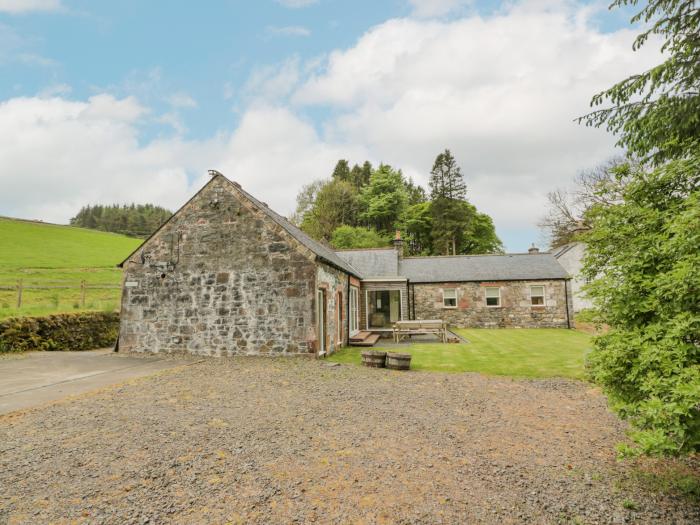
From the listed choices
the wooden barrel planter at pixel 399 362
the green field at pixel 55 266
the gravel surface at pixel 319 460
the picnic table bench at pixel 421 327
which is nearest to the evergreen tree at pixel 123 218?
the green field at pixel 55 266

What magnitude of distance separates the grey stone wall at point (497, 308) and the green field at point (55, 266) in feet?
57.0

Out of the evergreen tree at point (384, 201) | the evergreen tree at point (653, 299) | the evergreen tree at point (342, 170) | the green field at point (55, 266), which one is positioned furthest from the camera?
the evergreen tree at point (342, 170)

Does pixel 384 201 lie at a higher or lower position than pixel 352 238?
higher

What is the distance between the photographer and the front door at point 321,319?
1293 centimetres

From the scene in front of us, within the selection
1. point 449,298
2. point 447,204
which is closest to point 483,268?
point 449,298

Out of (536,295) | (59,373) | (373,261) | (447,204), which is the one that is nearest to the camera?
(59,373)

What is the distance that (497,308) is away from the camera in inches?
945

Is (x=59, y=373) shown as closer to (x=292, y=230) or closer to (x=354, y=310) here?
(x=292, y=230)

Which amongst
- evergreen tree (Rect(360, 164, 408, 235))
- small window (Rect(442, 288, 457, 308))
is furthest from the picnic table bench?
evergreen tree (Rect(360, 164, 408, 235))

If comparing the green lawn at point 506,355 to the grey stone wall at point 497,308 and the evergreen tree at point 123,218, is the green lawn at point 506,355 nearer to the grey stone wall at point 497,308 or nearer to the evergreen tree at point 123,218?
the grey stone wall at point 497,308

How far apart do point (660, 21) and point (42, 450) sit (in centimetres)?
1342

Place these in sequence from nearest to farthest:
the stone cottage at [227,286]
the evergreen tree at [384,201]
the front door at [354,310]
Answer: the stone cottage at [227,286]
the front door at [354,310]
the evergreen tree at [384,201]

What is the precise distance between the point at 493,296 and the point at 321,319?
14.5m

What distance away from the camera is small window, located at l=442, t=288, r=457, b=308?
24.5m
